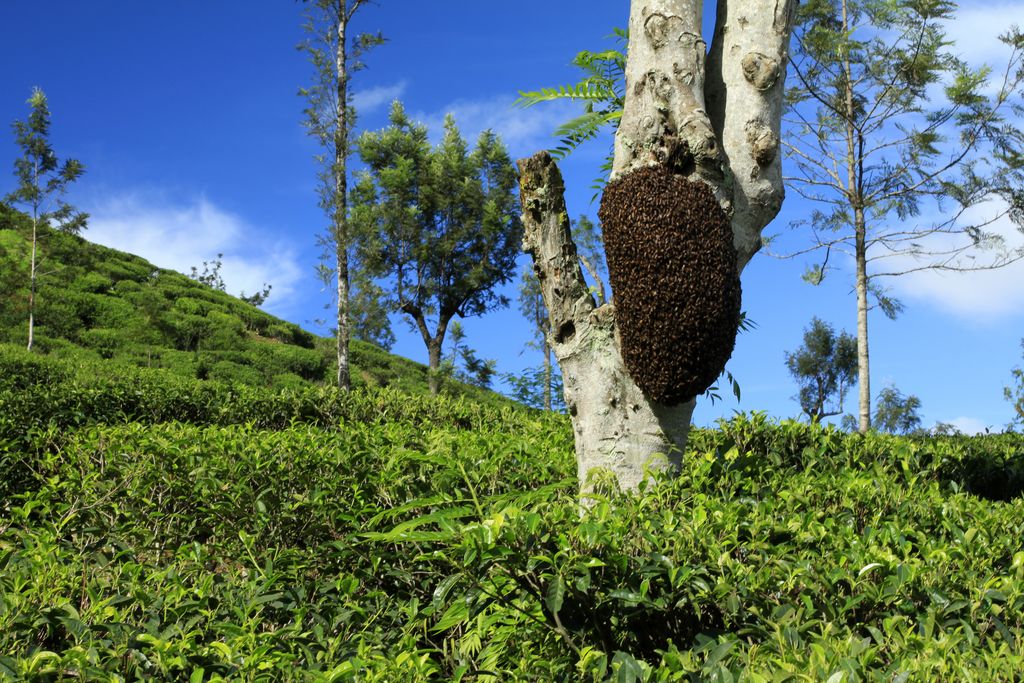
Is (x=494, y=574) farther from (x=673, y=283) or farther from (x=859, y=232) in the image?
(x=859, y=232)

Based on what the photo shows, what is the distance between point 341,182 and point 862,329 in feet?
36.3

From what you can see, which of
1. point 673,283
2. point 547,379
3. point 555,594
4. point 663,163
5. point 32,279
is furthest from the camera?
point 32,279

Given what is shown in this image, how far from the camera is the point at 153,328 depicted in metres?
22.0

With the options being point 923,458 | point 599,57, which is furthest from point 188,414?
point 923,458

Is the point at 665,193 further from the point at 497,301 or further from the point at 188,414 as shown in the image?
the point at 497,301

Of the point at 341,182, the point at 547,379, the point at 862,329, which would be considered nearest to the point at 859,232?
the point at 862,329

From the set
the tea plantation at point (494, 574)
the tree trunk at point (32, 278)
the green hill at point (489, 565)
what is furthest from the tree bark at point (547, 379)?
the tree trunk at point (32, 278)

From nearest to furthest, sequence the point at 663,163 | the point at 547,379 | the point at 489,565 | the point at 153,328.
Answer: the point at 489,565 → the point at 663,163 → the point at 547,379 → the point at 153,328

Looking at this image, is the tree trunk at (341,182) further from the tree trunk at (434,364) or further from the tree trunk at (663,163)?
the tree trunk at (663,163)

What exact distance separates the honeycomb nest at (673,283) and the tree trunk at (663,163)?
153 millimetres

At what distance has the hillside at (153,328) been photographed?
20.5 m

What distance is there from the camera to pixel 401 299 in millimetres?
22766

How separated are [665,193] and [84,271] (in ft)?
80.2

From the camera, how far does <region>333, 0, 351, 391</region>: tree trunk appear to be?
17062 millimetres
